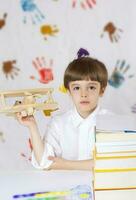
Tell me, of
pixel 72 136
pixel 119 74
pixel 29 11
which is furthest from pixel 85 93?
pixel 29 11

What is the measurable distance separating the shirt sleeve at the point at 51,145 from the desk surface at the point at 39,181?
61 millimetres

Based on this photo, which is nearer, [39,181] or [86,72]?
[39,181]

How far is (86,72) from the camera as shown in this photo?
4.44ft

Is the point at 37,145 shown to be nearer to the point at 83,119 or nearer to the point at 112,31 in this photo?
the point at 83,119

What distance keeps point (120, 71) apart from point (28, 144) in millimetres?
487

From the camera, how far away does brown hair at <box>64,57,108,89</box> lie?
135cm

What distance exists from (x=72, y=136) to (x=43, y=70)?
401 millimetres

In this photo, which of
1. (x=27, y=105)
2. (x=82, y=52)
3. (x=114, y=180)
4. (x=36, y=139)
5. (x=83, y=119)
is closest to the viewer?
(x=114, y=180)

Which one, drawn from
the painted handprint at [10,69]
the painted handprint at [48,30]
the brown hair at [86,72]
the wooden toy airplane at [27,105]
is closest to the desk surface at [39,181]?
the wooden toy airplane at [27,105]

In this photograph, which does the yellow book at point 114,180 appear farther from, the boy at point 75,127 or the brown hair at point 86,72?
the brown hair at point 86,72

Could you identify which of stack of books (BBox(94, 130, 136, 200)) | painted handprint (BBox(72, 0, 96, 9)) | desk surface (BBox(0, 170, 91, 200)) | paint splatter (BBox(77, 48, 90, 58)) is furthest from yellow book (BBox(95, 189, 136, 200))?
painted handprint (BBox(72, 0, 96, 9))

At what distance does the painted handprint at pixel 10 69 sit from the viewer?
5.64ft

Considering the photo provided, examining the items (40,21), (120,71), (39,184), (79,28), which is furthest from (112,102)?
(39,184)

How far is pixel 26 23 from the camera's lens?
172cm
